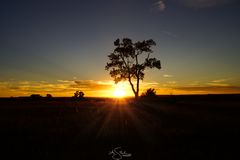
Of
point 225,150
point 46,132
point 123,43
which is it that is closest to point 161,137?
point 225,150

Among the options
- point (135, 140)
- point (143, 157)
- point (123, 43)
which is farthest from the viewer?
point (123, 43)

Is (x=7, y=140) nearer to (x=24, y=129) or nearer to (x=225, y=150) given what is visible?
(x=24, y=129)

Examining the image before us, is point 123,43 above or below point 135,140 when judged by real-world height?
above

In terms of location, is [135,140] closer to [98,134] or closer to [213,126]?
[98,134]

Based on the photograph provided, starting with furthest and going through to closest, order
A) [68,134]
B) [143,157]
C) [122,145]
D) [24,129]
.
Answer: [24,129], [68,134], [122,145], [143,157]

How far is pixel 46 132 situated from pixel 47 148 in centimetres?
353

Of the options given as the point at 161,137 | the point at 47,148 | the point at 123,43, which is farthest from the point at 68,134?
Answer: the point at 123,43

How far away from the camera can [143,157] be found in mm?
9500

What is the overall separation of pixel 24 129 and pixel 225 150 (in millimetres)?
10850

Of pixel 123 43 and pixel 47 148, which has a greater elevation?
pixel 123 43

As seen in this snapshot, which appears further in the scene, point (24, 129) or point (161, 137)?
point (24, 129)

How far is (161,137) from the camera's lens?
12766mm

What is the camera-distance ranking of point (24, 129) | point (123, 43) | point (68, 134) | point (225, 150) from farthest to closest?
point (123, 43) → point (24, 129) → point (68, 134) → point (225, 150)

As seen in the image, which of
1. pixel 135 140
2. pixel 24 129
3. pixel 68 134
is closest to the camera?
pixel 135 140
